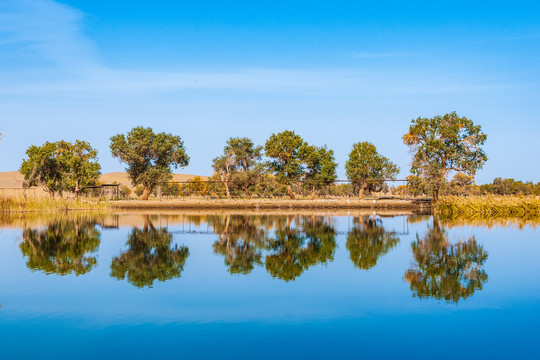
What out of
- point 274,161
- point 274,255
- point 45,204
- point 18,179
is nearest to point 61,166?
point 45,204

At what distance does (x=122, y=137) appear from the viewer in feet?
181

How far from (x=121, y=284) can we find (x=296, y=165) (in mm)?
45799

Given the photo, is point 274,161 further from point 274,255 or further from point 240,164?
point 274,255

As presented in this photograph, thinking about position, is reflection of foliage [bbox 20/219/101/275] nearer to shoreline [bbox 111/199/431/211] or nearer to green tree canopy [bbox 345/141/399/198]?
shoreline [bbox 111/199/431/211]

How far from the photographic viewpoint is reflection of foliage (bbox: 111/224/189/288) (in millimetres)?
11633

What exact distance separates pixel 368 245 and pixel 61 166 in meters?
A: 39.2

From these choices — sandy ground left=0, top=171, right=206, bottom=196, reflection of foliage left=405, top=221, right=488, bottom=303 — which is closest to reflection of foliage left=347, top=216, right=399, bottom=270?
reflection of foliage left=405, top=221, right=488, bottom=303

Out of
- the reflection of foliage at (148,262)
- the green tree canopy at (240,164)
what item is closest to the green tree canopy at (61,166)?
the green tree canopy at (240,164)

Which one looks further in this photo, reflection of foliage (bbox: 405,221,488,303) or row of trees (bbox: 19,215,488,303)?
row of trees (bbox: 19,215,488,303)

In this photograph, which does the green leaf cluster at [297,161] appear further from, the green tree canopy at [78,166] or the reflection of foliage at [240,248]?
the reflection of foliage at [240,248]

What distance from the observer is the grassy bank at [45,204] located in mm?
37281

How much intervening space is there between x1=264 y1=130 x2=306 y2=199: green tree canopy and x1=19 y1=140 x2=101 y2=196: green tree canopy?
18860 millimetres

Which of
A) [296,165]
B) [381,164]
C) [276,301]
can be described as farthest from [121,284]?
[381,164]

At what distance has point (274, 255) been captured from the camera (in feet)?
49.0
